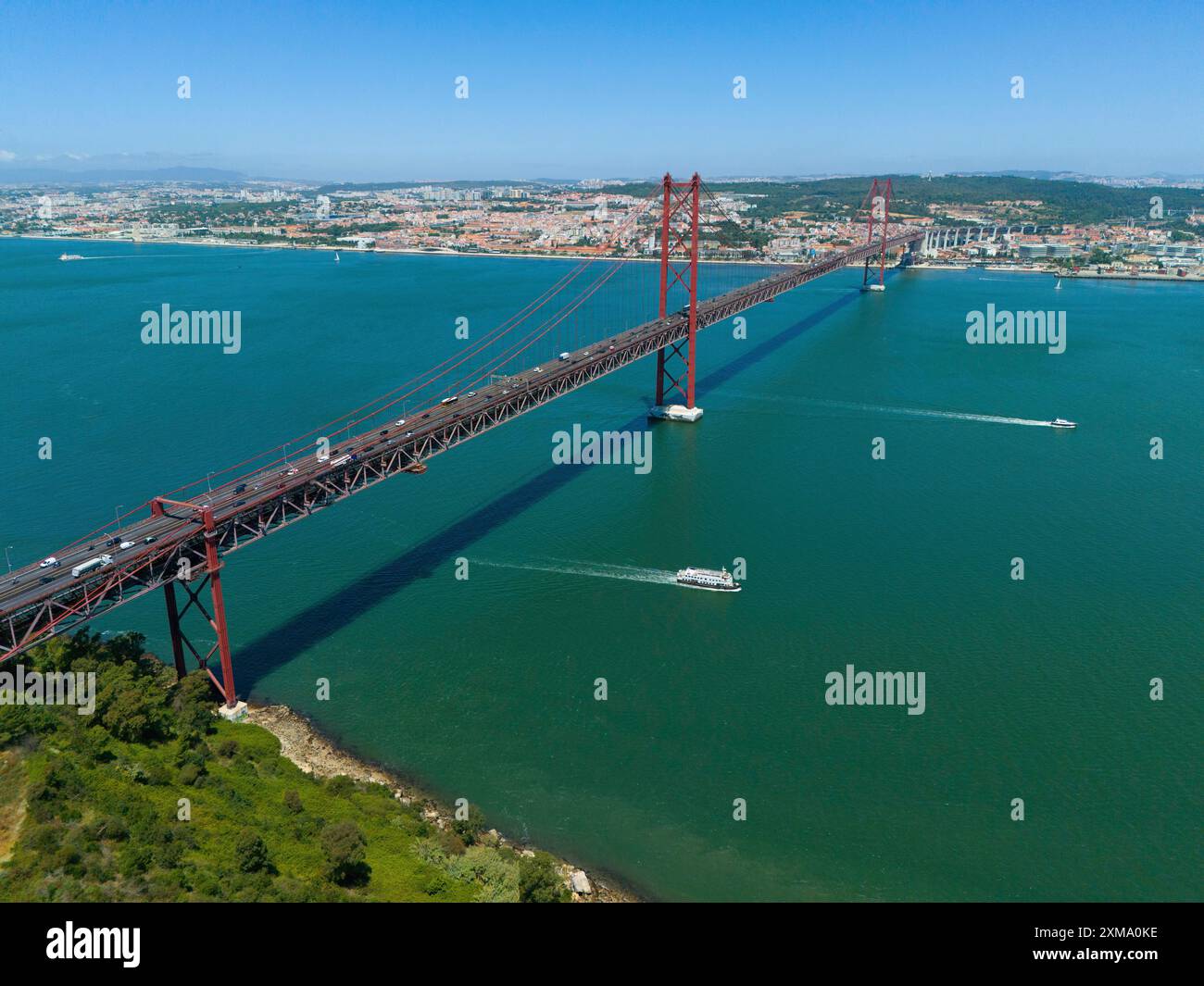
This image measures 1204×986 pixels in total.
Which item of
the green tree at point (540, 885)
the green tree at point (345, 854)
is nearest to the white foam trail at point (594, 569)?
the green tree at point (540, 885)

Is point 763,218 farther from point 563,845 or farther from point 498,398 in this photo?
point 563,845

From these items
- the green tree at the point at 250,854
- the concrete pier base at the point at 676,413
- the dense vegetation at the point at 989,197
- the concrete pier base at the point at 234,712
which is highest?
the dense vegetation at the point at 989,197

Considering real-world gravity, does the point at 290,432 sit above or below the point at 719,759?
Result: above

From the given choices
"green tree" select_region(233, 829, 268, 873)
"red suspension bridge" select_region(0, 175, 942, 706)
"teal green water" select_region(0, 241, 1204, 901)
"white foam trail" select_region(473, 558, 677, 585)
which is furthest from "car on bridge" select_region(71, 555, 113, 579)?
"white foam trail" select_region(473, 558, 677, 585)

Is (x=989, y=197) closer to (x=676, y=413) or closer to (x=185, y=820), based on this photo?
(x=676, y=413)

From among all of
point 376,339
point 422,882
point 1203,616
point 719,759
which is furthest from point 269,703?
point 376,339

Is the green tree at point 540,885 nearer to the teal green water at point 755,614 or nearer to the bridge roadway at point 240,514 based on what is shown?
the teal green water at point 755,614
